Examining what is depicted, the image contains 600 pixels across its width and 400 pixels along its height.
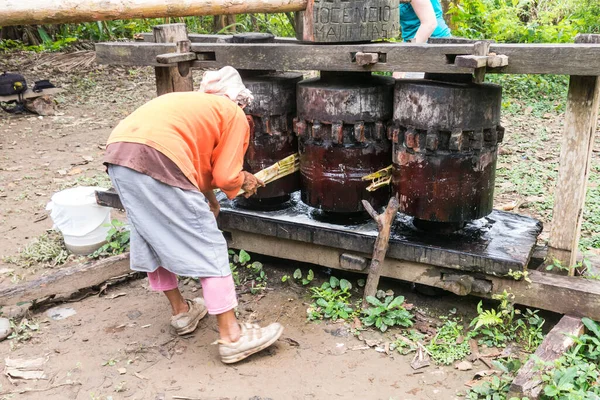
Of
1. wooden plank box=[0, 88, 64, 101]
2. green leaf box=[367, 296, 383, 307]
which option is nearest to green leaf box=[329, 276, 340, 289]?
green leaf box=[367, 296, 383, 307]

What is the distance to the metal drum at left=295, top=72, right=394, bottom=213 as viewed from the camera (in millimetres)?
3914

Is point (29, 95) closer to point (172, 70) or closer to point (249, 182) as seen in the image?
point (172, 70)

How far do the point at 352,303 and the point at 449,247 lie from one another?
29.6 inches

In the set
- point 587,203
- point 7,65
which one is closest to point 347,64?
point 587,203

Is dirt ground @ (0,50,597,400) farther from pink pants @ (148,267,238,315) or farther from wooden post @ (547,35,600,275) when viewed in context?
wooden post @ (547,35,600,275)

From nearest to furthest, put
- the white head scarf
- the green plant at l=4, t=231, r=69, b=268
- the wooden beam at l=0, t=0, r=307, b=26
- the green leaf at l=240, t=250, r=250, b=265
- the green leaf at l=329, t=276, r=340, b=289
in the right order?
1. the white head scarf
2. the wooden beam at l=0, t=0, r=307, b=26
3. the green leaf at l=329, t=276, r=340, b=289
4. the green leaf at l=240, t=250, r=250, b=265
5. the green plant at l=4, t=231, r=69, b=268

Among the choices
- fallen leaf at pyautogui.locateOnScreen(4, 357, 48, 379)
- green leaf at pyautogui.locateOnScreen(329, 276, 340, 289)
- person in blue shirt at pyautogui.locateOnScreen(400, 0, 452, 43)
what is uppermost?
person in blue shirt at pyautogui.locateOnScreen(400, 0, 452, 43)

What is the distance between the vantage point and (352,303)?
13.2ft

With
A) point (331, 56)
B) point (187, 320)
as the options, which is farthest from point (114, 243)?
point (331, 56)

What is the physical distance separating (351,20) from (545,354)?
2.28 metres

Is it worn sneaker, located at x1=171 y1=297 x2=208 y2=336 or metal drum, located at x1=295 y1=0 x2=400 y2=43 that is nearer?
worn sneaker, located at x1=171 y1=297 x2=208 y2=336

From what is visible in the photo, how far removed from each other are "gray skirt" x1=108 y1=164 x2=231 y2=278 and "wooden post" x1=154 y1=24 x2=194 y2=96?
4.46 ft

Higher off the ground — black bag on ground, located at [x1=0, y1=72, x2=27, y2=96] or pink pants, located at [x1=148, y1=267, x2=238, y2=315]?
black bag on ground, located at [x1=0, y1=72, x2=27, y2=96]

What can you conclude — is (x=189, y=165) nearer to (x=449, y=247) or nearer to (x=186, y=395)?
(x=186, y=395)
